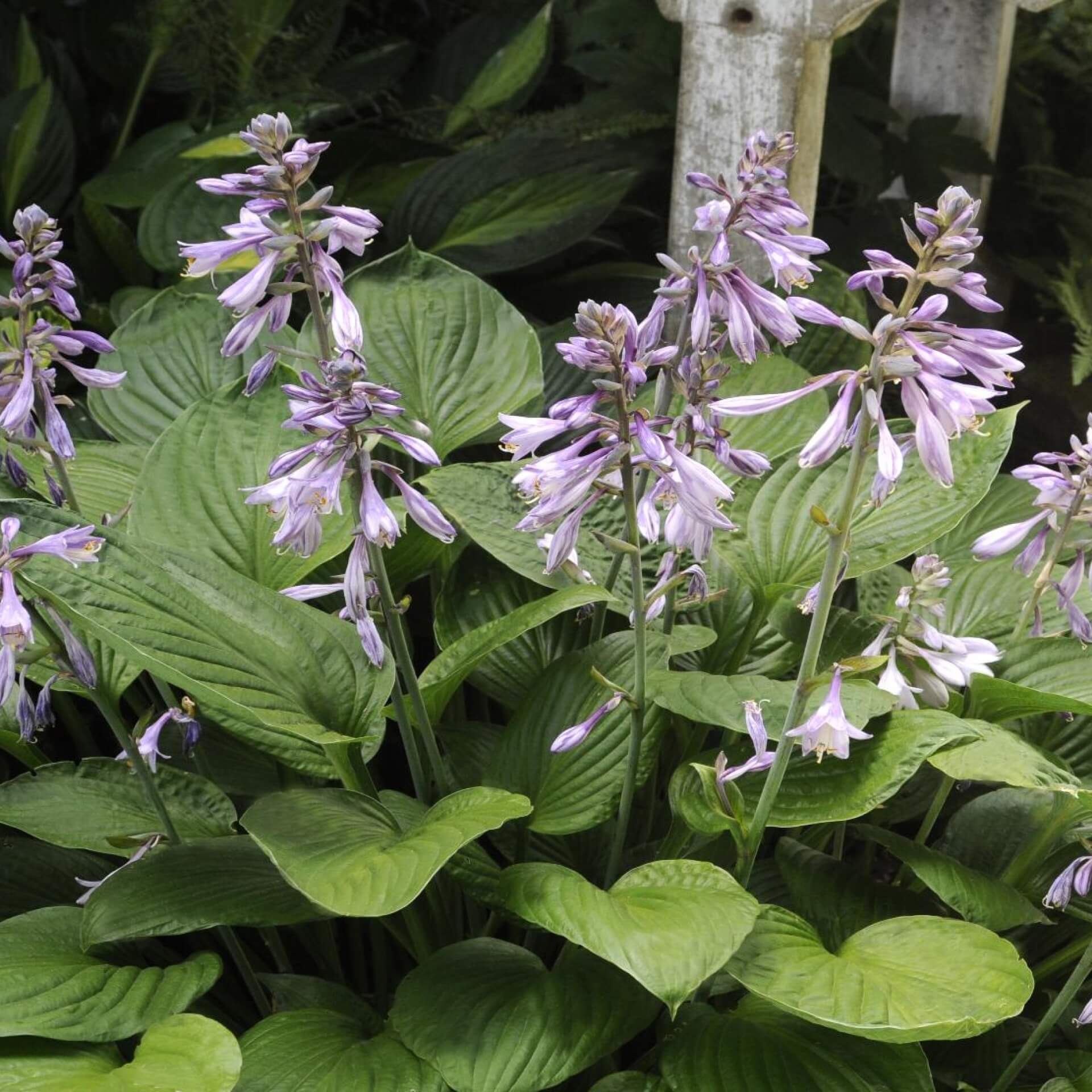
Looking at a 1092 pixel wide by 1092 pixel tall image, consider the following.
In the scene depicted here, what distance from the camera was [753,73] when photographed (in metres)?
2.24

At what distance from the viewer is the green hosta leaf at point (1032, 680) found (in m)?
1.50

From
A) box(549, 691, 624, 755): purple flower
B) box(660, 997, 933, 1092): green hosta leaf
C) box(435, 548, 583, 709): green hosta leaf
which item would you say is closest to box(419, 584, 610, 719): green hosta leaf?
box(549, 691, 624, 755): purple flower

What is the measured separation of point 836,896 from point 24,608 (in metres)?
0.97

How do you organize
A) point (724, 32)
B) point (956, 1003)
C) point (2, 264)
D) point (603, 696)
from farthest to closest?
point (2, 264) → point (724, 32) → point (603, 696) → point (956, 1003)

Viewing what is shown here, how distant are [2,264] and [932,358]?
259cm

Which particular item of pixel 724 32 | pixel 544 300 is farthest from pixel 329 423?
pixel 544 300

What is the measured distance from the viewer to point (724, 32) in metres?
2.24

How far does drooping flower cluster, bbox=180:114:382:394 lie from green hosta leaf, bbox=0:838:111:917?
76 centimetres

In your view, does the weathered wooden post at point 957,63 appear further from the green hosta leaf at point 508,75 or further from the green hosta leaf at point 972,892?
the green hosta leaf at point 972,892

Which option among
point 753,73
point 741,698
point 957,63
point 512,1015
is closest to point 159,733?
point 512,1015

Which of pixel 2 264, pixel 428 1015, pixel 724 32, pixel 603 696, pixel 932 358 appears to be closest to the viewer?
pixel 932 358

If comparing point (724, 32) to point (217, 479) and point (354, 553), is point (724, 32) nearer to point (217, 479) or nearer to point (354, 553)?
point (217, 479)

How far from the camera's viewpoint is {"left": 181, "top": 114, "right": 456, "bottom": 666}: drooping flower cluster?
48.6 inches

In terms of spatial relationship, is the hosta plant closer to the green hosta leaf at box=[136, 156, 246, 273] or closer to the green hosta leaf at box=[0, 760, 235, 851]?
the green hosta leaf at box=[0, 760, 235, 851]
